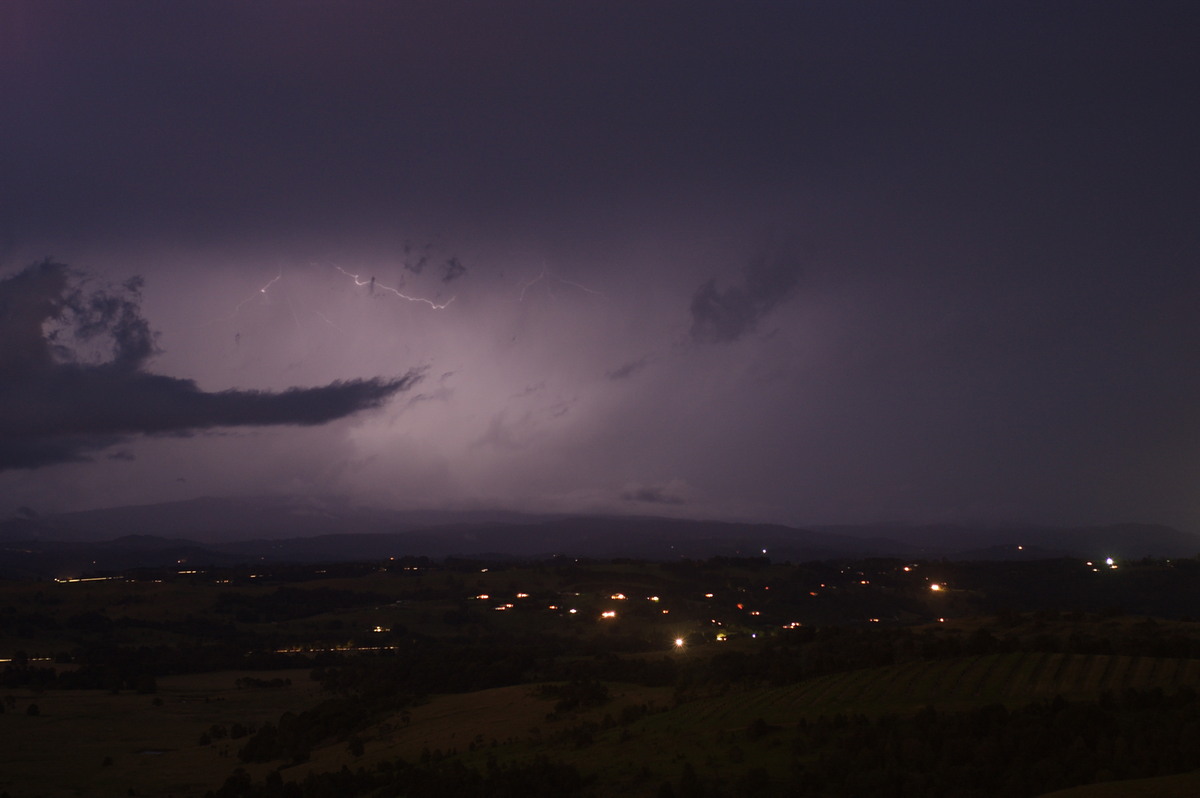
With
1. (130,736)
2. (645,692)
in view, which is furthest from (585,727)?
(130,736)

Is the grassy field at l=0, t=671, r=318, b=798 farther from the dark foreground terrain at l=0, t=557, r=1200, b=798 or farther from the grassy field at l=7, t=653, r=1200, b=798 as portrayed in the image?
the dark foreground terrain at l=0, t=557, r=1200, b=798

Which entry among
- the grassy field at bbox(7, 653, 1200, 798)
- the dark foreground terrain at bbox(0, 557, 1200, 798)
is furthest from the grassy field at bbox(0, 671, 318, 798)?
the dark foreground terrain at bbox(0, 557, 1200, 798)

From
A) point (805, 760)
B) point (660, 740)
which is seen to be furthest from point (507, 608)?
point (805, 760)

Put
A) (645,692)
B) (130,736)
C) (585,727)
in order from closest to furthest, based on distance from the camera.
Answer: (585,727) < (645,692) < (130,736)

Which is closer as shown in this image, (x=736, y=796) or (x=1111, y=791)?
(x=1111, y=791)

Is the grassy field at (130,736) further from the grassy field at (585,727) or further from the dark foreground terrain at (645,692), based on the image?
the dark foreground terrain at (645,692)

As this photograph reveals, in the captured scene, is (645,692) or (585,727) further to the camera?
(645,692)

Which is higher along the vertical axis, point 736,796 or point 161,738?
point 736,796

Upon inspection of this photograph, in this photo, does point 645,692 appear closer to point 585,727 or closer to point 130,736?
point 585,727

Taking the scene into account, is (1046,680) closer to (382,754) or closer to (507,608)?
(382,754)
